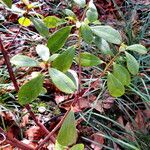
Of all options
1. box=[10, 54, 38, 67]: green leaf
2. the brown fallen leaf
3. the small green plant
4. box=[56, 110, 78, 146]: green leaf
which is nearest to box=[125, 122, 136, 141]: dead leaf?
the brown fallen leaf

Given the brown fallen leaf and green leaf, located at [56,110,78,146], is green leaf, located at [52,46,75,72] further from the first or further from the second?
the brown fallen leaf

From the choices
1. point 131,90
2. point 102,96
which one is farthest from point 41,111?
point 131,90

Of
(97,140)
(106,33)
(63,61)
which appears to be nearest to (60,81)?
(63,61)

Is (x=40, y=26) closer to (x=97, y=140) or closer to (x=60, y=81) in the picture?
(x=60, y=81)

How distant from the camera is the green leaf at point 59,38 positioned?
0.87 m

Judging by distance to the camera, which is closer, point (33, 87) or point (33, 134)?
point (33, 87)

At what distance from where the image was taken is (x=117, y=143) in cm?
161

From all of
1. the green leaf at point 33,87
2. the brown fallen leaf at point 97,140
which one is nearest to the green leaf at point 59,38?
the green leaf at point 33,87

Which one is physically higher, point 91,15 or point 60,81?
point 91,15

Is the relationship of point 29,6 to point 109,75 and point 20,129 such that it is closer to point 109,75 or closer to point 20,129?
point 109,75

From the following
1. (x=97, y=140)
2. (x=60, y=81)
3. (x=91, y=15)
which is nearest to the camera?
(x=60, y=81)

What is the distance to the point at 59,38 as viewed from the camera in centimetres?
88

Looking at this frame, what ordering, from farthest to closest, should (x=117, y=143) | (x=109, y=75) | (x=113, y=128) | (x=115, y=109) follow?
(x=115, y=109)
(x=113, y=128)
(x=117, y=143)
(x=109, y=75)

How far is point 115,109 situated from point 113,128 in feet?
0.47
